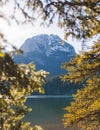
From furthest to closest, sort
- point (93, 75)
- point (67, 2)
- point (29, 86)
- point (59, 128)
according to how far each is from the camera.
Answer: point (59, 128)
point (93, 75)
point (67, 2)
point (29, 86)

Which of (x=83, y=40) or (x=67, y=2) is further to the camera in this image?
(x=83, y=40)

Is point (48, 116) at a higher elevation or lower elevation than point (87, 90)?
higher

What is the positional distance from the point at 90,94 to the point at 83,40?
604cm

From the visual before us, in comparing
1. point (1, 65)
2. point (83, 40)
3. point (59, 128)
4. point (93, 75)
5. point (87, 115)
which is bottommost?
point (1, 65)

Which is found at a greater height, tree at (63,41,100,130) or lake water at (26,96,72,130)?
lake water at (26,96,72,130)

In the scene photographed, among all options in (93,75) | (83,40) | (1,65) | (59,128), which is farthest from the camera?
(59,128)

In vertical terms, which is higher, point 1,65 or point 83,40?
point 83,40

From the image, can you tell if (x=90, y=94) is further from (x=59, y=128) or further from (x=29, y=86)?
(x=59, y=128)

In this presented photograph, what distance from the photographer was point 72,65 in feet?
44.3

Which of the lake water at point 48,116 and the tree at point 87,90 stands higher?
the lake water at point 48,116

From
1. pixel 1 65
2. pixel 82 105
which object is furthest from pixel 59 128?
pixel 1 65

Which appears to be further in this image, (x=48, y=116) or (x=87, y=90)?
(x=48, y=116)

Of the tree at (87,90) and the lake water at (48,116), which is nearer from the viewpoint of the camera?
the tree at (87,90)

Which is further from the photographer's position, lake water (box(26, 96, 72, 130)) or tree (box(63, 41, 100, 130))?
lake water (box(26, 96, 72, 130))
